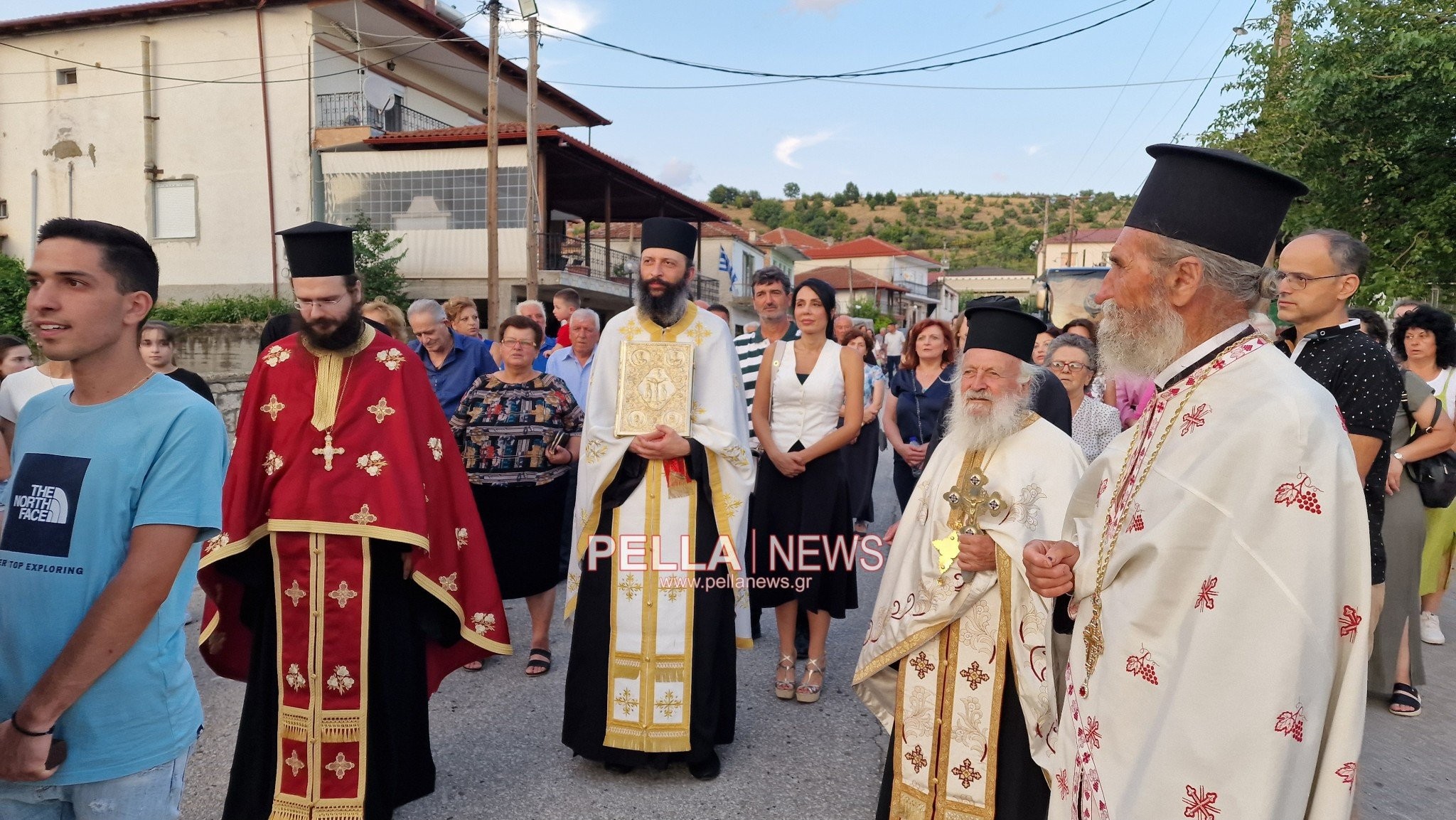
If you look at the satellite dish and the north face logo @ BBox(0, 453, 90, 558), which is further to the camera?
the satellite dish

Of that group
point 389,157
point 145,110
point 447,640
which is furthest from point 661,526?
point 145,110

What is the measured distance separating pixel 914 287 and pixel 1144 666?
7974 centimetres

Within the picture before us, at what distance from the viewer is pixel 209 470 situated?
2039mm

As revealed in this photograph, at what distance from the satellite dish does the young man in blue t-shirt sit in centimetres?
2341

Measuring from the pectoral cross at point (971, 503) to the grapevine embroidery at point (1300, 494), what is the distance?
1.48 metres

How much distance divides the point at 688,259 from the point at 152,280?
242 cm

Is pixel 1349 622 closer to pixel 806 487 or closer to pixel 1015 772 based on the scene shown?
pixel 1015 772

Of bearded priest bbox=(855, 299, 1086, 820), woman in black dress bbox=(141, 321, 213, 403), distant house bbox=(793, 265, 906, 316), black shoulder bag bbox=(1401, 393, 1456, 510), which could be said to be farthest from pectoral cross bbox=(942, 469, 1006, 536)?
distant house bbox=(793, 265, 906, 316)

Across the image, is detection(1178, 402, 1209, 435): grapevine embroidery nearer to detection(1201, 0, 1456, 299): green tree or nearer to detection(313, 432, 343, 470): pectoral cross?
detection(313, 432, 343, 470): pectoral cross

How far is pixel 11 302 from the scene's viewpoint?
2131cm

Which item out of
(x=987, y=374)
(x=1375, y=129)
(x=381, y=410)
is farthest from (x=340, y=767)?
(x=1375, y=129)

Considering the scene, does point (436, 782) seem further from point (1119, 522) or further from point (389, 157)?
point (389, 157)

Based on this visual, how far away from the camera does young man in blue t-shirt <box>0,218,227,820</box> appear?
74.1 inches

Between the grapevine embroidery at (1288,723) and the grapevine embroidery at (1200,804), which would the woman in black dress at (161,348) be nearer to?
the grapevine embroidery at (1200,804)
